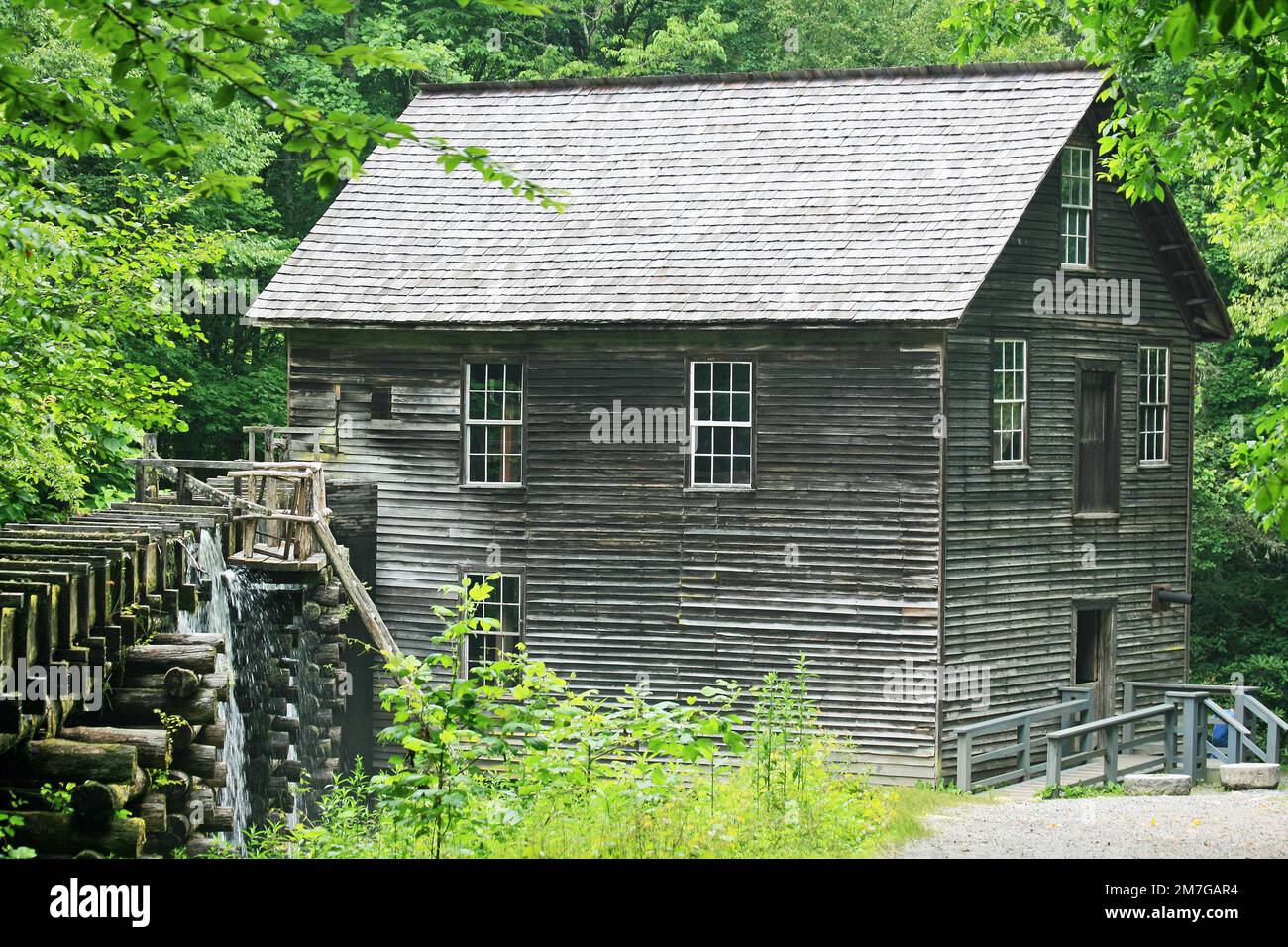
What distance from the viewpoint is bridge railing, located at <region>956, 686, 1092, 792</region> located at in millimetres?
20328

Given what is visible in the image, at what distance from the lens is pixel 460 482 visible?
75.3 ft

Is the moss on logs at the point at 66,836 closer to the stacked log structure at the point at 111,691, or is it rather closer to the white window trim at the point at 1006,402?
the stacked log structure at the point at 111,691

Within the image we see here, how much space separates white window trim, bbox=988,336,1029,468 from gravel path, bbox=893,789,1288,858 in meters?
5.04

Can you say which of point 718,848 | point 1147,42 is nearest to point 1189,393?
point 1147,42

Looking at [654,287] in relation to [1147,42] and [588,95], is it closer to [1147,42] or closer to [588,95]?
[588,95]

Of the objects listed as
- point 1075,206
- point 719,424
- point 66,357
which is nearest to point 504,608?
point 719,424

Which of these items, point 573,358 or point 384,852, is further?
point 573,358

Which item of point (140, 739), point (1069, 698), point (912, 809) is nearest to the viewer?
point (140, 739)

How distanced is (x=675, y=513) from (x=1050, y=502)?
17.9ft

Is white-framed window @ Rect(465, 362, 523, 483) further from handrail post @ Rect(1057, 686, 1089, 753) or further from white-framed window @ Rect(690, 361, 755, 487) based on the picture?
handrail post @ Rect(1057, 686, 1089, 753)

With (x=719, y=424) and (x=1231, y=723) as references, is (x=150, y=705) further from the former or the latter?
(x=1231, y=723)

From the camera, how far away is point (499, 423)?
22.8m
